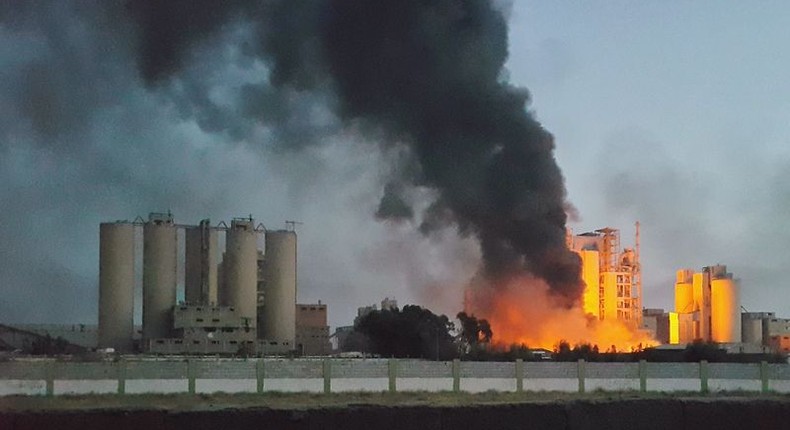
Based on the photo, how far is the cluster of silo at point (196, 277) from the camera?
73.3 metres

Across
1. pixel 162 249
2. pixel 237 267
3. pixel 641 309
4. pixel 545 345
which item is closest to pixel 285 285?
pixel 237 267

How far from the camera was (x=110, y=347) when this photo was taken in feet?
237

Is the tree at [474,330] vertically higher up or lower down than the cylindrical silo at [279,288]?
lower down

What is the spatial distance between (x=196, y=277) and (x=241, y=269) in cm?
396

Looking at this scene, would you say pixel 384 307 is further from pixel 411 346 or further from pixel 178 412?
pixel 178 412

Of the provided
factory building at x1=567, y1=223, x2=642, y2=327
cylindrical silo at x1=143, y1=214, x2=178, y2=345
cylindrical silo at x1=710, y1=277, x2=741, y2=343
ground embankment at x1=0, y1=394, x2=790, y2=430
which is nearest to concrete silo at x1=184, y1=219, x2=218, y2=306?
cylindrical silo at x1=143, y1=214, x2=178, y2=345

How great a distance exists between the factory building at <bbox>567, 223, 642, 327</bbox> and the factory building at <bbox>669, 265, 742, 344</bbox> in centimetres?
387

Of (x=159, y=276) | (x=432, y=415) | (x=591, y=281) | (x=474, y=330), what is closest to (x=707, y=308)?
(x=591, y=281)

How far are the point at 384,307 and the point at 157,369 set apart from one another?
59.2 m

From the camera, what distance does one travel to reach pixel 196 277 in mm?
78812

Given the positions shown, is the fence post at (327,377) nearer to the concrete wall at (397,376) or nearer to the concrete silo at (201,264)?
the concrete wall at (397,376)

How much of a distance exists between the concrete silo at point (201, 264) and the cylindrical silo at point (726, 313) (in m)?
45.1

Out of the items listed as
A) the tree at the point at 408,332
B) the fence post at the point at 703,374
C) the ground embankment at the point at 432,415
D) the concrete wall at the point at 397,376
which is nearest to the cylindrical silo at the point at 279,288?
the tree at the point at 408,332

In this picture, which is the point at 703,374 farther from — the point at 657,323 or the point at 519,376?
the point at 657,323
